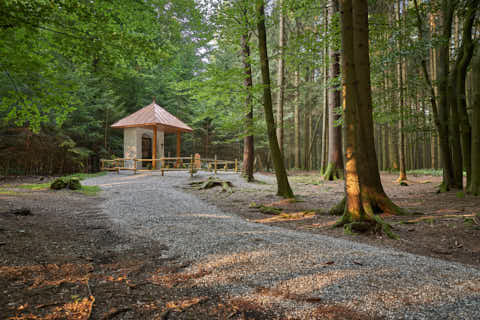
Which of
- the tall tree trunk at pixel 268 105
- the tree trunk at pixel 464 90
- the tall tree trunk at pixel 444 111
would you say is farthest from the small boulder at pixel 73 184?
the tree trunk at pixel 464 90

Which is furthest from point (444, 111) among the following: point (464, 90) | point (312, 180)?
point (312, 180)

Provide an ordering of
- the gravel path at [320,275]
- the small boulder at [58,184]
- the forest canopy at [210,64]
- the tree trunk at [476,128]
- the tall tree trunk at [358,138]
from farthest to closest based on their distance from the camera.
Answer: the small boulder at [58,184] → the tree trunk at [476,128] → the tall tree trunk at [358,138] → the forest canopy at [210,64] → the gravel path at [320,275]

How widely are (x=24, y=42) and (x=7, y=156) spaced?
35.6ft

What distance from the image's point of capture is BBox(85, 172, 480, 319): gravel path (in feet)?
6.62

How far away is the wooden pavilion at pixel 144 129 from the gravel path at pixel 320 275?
14.2 m

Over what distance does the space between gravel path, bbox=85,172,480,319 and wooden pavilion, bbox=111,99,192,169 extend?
561 inches

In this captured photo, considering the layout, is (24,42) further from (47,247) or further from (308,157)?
(308,157)

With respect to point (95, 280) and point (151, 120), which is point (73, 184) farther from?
point (151, 120)

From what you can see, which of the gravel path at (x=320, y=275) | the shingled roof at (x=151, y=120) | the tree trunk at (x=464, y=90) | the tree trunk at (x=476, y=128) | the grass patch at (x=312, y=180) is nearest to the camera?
the gravel path at (x=320, y=275)

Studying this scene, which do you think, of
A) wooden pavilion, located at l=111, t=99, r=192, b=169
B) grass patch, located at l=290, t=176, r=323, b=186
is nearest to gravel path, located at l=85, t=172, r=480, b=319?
grass patch, located at l=290, t=176, r=323, b=186

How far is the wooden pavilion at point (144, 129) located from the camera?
17.4m

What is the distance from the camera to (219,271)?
2.67 meters

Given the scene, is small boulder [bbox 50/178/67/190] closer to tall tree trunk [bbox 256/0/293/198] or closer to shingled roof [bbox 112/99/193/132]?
tall tree trunk [bbox 256/0/293/198]

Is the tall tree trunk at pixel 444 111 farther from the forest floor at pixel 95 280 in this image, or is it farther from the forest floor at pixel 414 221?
the forest floor at pixel 95 280
